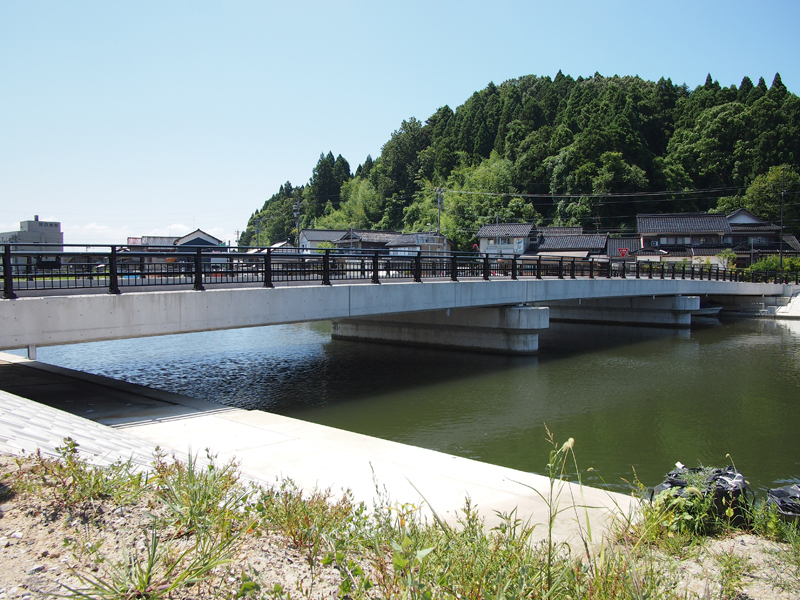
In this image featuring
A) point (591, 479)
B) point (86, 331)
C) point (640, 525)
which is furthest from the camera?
point (86, 331)

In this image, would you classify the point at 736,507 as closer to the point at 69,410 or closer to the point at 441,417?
the point at 441,417

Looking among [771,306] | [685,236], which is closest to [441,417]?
[771,306]

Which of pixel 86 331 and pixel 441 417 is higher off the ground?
pixel 86 331

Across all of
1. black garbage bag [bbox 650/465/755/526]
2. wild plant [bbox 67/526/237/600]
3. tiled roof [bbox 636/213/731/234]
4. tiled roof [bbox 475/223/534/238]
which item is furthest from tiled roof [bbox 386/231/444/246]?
wild plant [bbox 67/526/237/600]

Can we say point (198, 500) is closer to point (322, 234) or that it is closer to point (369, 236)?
point (369, 236)

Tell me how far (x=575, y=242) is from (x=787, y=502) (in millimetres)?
69809

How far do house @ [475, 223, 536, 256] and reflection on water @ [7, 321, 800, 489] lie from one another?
148 ft

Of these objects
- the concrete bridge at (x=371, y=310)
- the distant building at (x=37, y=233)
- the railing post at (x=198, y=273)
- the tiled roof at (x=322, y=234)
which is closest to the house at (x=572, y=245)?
the tiled roof at (x=322, y=234)

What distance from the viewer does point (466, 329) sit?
23.8 metres

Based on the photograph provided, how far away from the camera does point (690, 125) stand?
298 ft

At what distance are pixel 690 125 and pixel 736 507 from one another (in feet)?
332

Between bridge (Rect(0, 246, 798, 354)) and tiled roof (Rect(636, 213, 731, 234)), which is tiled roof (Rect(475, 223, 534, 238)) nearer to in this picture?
tiled roof (Rect(636, 213, 731, 234))

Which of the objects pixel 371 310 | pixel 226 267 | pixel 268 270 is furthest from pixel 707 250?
pixel 268 270

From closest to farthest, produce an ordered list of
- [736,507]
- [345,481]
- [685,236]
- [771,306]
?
[736,507] < [345,481] < [771,306] < [685,236]
